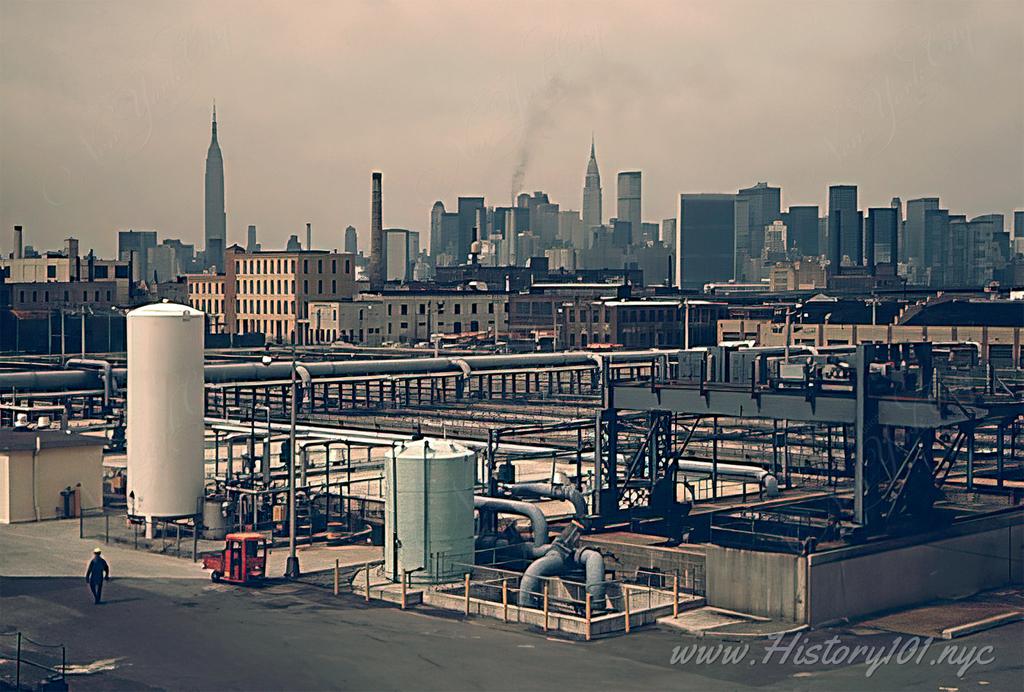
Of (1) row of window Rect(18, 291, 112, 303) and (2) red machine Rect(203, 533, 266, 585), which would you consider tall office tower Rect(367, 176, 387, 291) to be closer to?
(1) row of window Rect(18, 291, 112, 303)

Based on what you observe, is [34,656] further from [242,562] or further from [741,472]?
[741,472]

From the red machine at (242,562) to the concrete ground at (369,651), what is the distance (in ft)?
2.44

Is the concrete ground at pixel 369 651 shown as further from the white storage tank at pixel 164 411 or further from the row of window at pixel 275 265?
the row of window at pixel 275 265

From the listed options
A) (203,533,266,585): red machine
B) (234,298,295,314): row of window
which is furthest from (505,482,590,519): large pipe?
(234,298,295,314): row of window

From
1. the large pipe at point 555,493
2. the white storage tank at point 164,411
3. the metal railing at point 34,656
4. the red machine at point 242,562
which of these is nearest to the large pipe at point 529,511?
the large pipe at point 555,493

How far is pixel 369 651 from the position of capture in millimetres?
28516

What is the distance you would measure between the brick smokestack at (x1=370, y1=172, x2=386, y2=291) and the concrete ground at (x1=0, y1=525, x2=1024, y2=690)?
12605cm

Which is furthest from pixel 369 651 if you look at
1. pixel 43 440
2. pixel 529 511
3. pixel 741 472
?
pixel 43 440

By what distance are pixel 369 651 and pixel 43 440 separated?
21.1m

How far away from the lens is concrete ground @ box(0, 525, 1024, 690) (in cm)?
2650

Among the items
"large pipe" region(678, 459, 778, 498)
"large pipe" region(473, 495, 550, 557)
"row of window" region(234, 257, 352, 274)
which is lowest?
"large pipe" region(473, 495, 550, 557)

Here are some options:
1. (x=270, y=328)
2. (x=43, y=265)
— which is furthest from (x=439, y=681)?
(x=43, y=265)

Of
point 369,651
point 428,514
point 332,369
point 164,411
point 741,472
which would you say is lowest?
point 369,651

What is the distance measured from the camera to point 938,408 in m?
33.5
